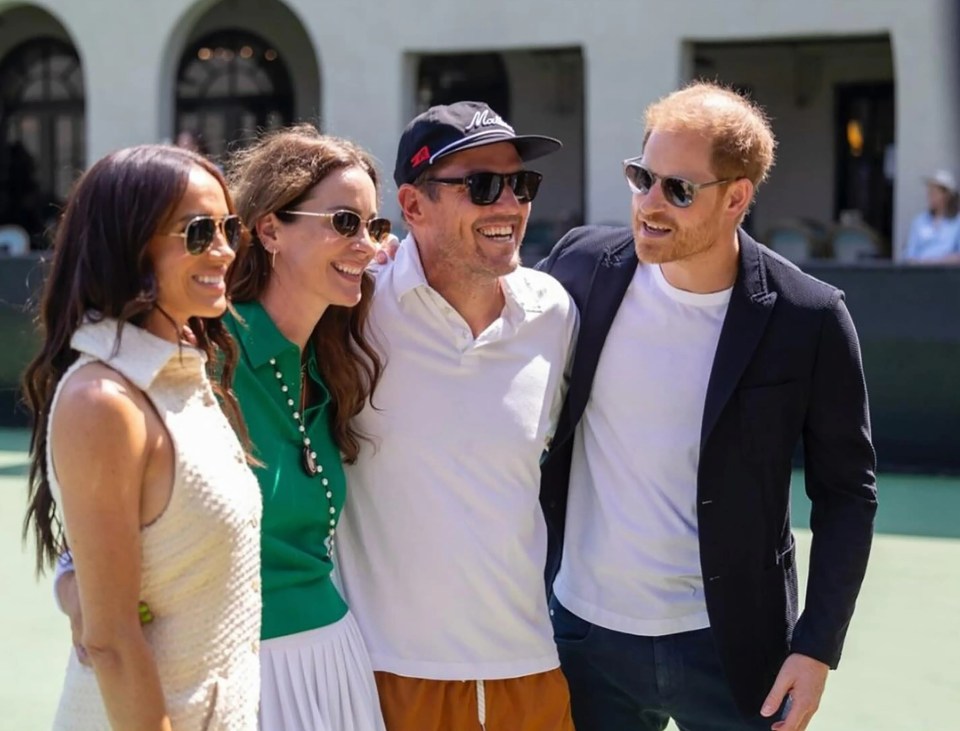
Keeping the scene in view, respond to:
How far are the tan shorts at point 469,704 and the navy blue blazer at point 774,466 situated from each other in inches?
15.5

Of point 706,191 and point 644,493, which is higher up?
point 706,191

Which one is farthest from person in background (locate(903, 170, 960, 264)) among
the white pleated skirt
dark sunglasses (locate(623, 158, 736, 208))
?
the white pleated skirt

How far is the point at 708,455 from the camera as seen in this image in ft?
9.77

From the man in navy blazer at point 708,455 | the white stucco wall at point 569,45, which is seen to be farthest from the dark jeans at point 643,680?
the white stucco wall at point 569,45

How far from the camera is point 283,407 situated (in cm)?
273

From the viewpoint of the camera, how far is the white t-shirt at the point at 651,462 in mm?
3045

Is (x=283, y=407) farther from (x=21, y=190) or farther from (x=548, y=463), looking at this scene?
(x=21, y=190)

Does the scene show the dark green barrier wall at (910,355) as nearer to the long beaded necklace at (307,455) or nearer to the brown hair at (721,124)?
the brown hair at (721,124)

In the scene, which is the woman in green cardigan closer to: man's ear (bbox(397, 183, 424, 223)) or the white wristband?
man's ear (bbox(397, 183, 424, 223))

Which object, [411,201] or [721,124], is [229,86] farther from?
[721,124]

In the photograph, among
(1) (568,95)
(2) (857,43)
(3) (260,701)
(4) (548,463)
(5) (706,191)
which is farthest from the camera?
(1) (568,95)

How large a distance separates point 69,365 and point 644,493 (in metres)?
1.37

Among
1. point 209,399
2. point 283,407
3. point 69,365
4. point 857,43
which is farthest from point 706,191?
point 857,43

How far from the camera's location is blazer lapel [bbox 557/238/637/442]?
123 inches
